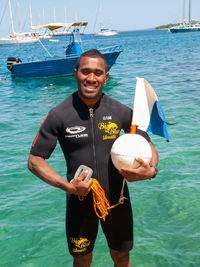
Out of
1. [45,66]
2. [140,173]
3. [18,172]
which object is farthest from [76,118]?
[45,66]

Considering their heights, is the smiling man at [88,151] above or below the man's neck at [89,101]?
below

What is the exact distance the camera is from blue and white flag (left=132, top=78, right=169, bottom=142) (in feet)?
8.73

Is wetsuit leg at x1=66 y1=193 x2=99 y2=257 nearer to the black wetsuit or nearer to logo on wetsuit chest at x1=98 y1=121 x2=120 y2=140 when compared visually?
the black wetsuit

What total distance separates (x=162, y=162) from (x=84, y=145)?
4.15 m

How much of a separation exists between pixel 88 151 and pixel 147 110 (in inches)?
23.6

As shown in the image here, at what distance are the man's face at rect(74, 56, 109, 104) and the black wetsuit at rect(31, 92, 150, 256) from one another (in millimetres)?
117

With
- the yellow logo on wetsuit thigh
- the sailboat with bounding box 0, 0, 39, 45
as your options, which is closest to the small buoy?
the yellow logo on wetsuit thigh

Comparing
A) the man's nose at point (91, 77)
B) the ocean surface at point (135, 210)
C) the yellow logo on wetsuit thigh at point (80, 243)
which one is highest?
the man's nose at point (91, 77)

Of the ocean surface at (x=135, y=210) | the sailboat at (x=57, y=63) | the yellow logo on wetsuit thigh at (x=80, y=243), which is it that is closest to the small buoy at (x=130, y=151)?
the yellow logo on wetsuit thigh at (x=80, y=243)

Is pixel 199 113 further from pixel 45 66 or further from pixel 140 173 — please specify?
pixel 45 66

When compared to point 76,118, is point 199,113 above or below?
below

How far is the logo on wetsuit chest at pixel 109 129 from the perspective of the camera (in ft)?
8.68

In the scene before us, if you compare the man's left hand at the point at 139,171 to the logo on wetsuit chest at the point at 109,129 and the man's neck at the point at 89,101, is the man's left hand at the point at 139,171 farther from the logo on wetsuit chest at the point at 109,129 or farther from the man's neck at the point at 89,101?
the man's neck at the point at 89,101

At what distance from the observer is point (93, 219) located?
273 cm
